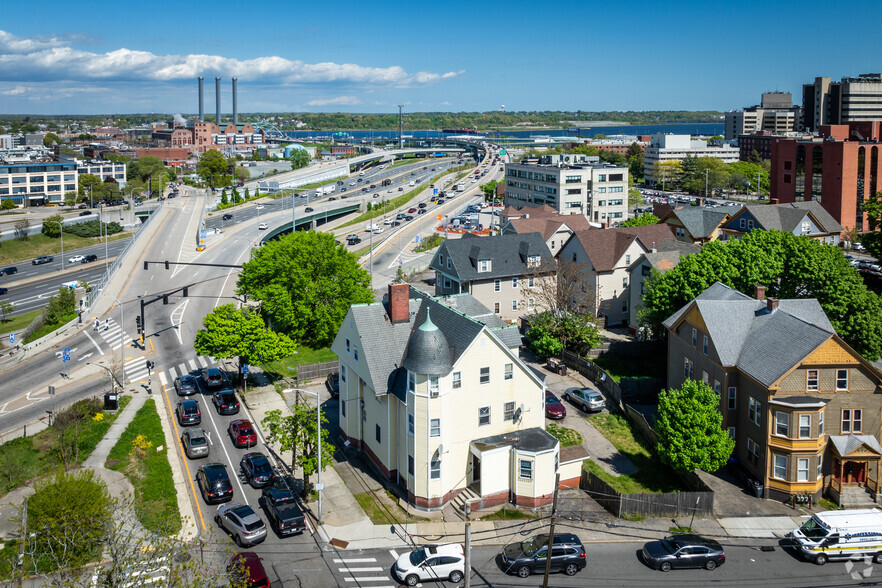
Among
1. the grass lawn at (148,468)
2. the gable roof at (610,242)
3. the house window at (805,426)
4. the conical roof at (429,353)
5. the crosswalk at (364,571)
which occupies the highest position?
the gable roof at (610,242)

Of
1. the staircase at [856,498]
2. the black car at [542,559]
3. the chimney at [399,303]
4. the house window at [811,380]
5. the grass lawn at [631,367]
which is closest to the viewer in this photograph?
the black car at [542,559]

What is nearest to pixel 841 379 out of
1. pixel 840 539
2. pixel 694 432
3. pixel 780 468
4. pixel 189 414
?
pixel 780 468

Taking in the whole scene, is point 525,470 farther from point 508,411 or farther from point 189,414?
point 189,414

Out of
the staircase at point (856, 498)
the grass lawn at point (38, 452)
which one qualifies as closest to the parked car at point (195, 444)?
the grass lawn at point (38, 452)

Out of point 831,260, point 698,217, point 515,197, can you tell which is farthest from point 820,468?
point 515,197

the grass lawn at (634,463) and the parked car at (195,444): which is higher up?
the parked car at (195,444)

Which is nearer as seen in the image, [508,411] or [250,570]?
[250,570]

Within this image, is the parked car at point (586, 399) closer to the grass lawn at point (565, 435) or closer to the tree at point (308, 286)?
the grass lawn at point (565, 435)
